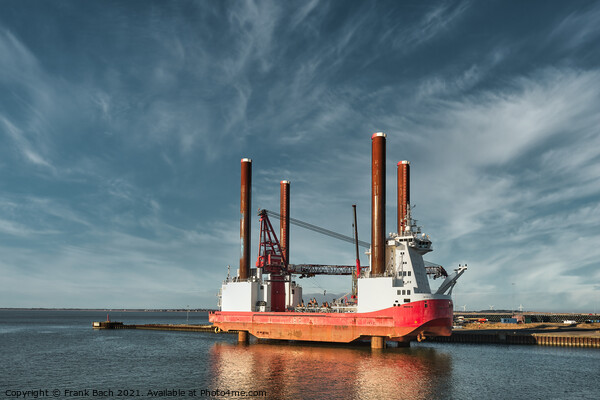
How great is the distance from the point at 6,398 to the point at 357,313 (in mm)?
33668

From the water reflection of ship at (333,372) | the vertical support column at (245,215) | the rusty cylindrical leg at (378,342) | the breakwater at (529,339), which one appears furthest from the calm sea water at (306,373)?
the vertical support column at (245,215)

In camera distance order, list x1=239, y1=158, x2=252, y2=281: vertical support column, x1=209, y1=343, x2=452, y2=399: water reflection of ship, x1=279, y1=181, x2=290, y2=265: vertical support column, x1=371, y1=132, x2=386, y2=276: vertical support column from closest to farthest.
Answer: x1=209, y1=343, x2=452, y2=399: water reflection of ship → x1=371, y1=132, x2=386, y2=276: vertical support column → x1=239, y1=158, x2=252, y2=281: vertical support column → x1=279, y1=181, x2=290, y2=265: vertical support column

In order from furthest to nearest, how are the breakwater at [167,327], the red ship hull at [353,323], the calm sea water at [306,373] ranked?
the breakwater at [167,327] < the red ship hull at [353,323] < the calm sea water at [306,373]

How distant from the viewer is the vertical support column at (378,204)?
5628cm

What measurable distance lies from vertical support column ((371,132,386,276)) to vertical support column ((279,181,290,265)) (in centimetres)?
2309

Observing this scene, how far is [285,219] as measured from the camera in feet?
261

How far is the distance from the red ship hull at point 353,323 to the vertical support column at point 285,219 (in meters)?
15.0

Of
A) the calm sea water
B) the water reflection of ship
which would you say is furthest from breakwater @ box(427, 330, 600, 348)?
the water reflection of ship

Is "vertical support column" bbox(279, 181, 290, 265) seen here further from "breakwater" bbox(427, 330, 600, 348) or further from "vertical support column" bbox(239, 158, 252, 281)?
"breakwater" bbox(427, 330, 600, 348)

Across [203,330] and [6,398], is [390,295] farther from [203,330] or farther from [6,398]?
[203,330]

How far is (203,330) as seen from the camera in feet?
Result: 343

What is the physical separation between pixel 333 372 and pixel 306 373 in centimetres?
227

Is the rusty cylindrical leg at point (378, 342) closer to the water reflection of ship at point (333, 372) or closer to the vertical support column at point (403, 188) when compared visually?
the water reflection of ship at point (333, 372)

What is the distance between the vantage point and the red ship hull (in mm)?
51906
